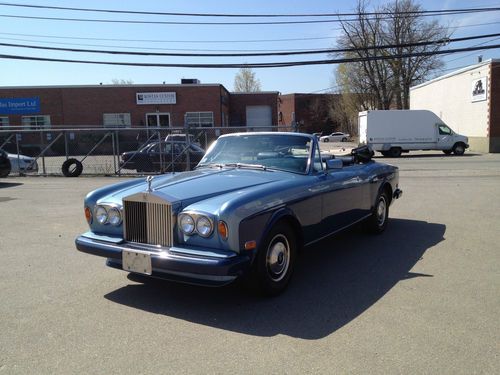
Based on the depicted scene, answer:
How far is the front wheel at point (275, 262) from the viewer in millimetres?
4277

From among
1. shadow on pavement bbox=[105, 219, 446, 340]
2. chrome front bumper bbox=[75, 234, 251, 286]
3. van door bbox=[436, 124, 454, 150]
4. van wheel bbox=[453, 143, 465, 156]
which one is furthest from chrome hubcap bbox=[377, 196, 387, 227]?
van wheel bbox=[453, 143, 465, 156]

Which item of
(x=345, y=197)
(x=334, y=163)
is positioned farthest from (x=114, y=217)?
(x=345, y=197)

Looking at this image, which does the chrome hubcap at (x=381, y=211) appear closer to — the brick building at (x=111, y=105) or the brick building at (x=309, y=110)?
the brick building at (x=111, y=105)

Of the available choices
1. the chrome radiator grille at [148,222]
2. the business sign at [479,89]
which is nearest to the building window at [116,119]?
the business sign at [479,89]

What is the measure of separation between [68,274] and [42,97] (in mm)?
38892

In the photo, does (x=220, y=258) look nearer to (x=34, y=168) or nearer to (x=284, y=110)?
(x=34, y=168)

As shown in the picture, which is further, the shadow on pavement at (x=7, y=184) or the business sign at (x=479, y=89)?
the business sign at (x=479, y=89)

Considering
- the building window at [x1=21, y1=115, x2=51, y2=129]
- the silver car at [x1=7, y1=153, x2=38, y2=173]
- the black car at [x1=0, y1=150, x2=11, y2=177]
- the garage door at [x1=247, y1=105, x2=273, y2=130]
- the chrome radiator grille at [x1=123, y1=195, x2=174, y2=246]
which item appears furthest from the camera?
the garage door at [x1=247, y1=105, x2=273, y2=130]

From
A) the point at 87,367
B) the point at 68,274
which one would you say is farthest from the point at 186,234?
the point at 68,274

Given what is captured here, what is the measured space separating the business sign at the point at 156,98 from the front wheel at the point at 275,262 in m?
38.0

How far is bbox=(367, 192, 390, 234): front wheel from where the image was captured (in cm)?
707

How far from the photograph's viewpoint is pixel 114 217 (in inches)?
182

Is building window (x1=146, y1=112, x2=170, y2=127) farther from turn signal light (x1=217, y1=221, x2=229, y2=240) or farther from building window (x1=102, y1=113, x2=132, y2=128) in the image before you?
turn signal light (x1=217, y1=221, x2=229, y2=240)

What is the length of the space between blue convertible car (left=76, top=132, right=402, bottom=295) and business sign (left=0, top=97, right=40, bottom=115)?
38836 millimetres
